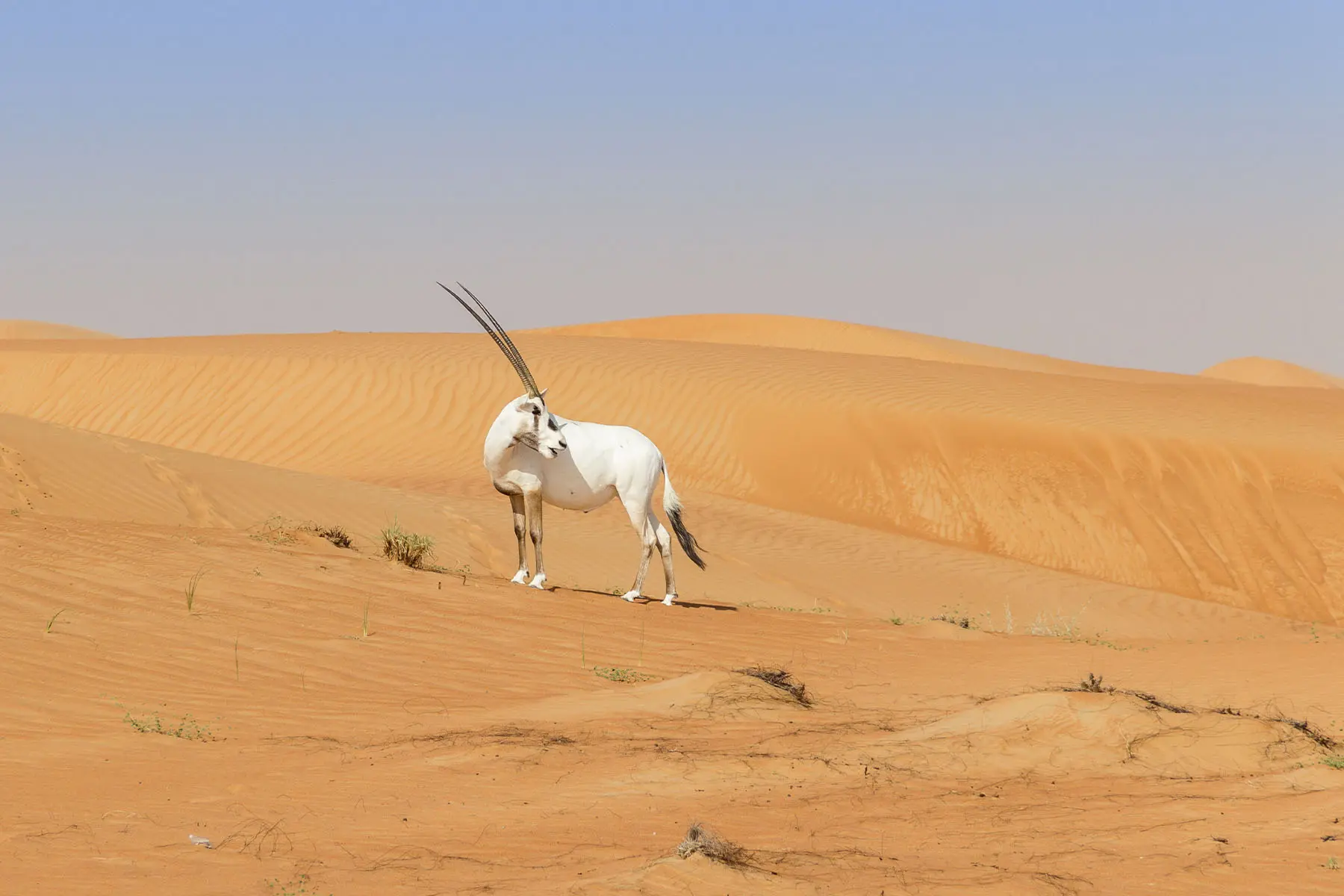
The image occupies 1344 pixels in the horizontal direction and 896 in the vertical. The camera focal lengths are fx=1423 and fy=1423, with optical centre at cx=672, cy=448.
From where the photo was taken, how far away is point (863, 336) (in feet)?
229

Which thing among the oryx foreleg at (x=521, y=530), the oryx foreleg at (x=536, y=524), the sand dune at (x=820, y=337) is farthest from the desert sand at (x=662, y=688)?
the sand dune at (x=820, y=337)

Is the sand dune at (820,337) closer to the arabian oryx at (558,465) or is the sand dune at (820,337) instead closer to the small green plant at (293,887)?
the arabian oryx at (558,465)

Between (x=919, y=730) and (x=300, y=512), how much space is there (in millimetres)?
10639

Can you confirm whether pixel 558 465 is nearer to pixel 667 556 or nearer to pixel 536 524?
pixel 536 524

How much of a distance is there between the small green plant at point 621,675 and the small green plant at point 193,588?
2.64 m

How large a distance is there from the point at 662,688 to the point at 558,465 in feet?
13.0

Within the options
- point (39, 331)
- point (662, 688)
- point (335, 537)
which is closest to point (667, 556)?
point (335, 537)

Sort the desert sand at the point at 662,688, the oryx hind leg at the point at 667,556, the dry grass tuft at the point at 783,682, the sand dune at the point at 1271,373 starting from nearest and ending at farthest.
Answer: the desert sand at the point at 662,688
the dry grass tuft at the point at 783,682
the oryx hind leg at the point at 667,556
the sand dune at the point at 1271,373

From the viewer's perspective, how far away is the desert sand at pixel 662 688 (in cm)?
485

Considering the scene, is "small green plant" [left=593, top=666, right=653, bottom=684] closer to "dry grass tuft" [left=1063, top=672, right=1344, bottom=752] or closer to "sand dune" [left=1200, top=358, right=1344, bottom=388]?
"dry grass tuft" [left=1063, top=672, right=1344, bottom=752]

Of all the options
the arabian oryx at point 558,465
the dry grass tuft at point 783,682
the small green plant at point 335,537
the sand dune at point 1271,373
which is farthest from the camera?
the sand dune at point 1271,373

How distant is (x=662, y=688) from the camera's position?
817 centimetres

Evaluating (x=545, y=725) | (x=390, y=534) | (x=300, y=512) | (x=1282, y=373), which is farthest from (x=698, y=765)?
(x=1282, y=373)

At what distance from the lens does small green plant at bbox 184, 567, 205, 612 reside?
9.20 metres
